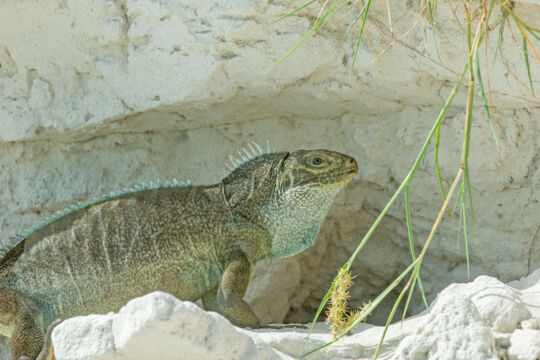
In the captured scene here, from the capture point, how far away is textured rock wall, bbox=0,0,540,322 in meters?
4.76

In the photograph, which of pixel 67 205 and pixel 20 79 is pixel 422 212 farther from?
pixel 20 79

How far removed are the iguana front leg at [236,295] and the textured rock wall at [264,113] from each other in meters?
1.10

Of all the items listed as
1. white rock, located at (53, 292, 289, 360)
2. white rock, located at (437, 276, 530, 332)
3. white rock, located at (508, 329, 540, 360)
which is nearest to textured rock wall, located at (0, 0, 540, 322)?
white rock, located at (437, 276, 530, 332)

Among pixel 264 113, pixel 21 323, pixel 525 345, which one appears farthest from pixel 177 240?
pixel 525 345

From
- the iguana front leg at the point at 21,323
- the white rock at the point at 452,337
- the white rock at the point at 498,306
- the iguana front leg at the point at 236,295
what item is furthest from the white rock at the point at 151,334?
the iguana front leg at the point at 236,295

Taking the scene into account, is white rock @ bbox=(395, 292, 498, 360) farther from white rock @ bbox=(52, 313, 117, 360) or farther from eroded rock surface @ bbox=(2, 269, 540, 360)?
white rock @ bbox=(52, 313, 117, 360)

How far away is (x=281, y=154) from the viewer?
5.04 meters

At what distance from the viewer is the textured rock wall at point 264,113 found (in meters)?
4.76

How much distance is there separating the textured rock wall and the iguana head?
0.55m

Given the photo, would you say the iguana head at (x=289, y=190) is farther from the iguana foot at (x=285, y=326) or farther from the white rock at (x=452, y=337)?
the white rock at (x=452, y=337)

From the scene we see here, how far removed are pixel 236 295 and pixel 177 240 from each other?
550mm

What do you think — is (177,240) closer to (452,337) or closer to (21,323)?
(21,323)

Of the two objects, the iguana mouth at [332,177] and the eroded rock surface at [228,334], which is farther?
the iguana mouth at [332,177]

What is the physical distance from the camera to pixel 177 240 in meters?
4.84
